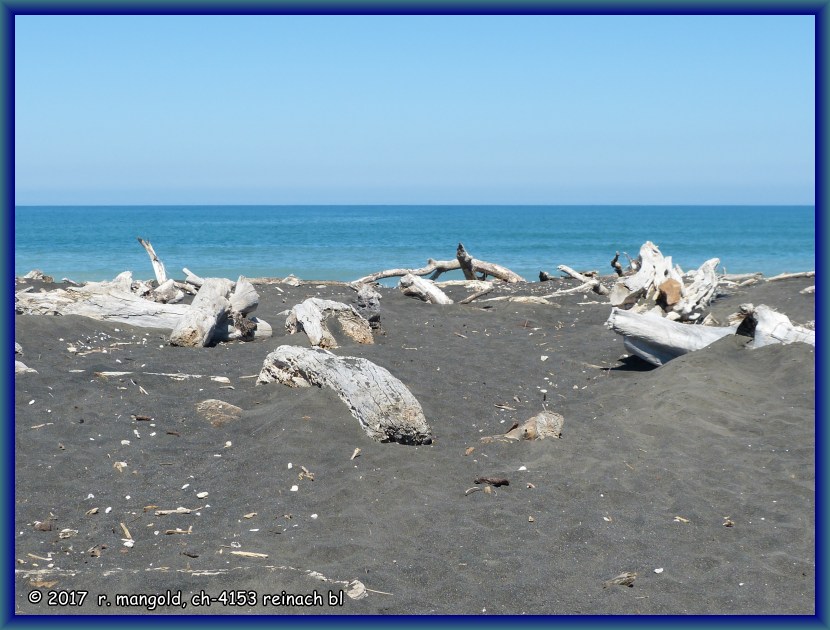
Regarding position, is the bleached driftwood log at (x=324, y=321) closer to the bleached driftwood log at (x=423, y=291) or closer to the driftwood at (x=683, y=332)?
the driftwood at (x=683, y=332)

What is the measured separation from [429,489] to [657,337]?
16.6 ft

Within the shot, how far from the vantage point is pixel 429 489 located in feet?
20.1

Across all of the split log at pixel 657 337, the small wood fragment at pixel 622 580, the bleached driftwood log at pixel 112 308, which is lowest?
the small wood fragment at pixel 622 580

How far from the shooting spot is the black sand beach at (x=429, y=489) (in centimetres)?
465

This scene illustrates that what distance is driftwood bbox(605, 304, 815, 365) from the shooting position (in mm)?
9844

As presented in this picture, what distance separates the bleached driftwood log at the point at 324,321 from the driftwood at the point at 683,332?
11.2 ft

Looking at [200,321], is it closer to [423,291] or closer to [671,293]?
[423,291]

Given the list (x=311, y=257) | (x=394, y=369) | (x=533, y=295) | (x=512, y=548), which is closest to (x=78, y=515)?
(x=512, y=548)

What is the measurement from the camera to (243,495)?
6.02 m

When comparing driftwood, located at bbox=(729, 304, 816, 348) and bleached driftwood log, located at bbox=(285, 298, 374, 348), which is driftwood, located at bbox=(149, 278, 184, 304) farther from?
driftwood, located at bbox=(729, 304, 816, 348)

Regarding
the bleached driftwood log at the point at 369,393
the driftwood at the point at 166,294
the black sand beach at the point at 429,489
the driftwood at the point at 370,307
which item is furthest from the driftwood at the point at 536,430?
the driftwood at the point at 166,294

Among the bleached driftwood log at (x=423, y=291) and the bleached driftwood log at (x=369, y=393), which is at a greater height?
the bleached driftwood log at (x=423, y=291)

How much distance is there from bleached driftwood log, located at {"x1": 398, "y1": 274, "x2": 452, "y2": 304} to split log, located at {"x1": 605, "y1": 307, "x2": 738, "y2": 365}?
551 cm

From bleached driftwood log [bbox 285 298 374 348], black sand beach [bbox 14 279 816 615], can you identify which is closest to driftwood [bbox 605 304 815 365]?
black sand beach [bbox 14 279 816 615]
